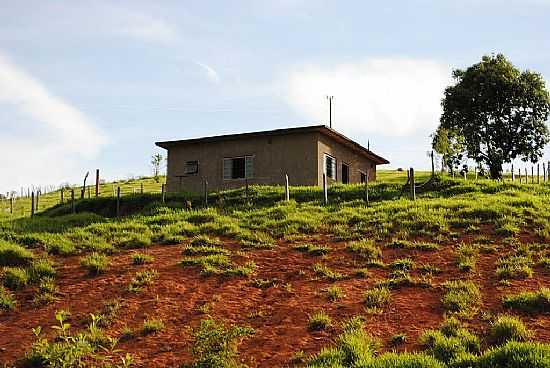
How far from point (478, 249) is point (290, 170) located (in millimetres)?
16475

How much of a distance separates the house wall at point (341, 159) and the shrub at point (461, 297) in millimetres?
18894

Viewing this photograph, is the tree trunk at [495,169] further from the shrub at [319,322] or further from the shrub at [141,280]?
the shrub at [319,322]

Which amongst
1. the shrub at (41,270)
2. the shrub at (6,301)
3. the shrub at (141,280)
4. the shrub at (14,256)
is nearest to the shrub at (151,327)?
the shrub at (141,280)

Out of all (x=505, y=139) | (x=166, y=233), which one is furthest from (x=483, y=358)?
(x=505, y=139)

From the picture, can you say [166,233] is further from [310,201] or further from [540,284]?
[540,284]

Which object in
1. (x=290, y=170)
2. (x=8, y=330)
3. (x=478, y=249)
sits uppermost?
(x=290, y=170)

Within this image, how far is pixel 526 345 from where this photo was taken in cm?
1052

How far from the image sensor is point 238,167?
35.4 metres

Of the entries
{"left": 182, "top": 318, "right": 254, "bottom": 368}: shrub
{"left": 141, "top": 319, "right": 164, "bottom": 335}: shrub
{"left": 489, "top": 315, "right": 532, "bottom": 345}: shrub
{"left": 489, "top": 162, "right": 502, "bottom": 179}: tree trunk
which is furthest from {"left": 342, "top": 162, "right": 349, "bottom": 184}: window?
{"left": 182, "top": 318, "right": 254, "bottom": 368}: shrub

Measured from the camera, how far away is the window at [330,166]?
35075mm

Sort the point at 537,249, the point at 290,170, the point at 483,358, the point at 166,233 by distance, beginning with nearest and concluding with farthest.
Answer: the point at 483,358 → the point at 537,249 → the point at 166,233 → the point at 290,170

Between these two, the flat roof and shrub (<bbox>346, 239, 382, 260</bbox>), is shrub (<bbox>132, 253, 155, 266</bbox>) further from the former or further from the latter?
the flat roof

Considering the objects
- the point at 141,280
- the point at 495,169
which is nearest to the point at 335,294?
the point at 141,280

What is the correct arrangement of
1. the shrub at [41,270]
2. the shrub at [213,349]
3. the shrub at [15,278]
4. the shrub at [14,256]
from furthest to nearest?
the shrub at [14,256], the shrub at [41,270], the shrub at [15,278], the shrub at [213,349]
